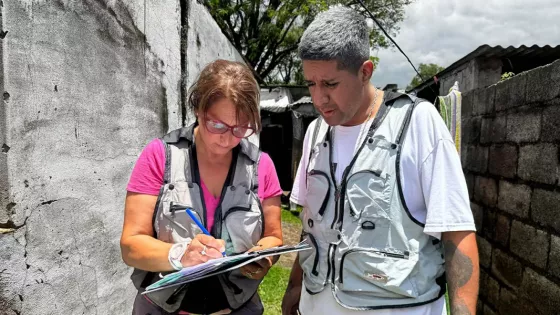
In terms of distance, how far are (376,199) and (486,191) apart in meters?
2.59

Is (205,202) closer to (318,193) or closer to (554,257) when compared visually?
(318,193)

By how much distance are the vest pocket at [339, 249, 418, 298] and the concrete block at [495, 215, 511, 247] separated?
84.6 inches

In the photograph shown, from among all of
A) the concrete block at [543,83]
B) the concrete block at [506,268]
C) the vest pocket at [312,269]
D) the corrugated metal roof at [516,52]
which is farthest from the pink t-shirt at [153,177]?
the corrugated metal roof at [516,52]

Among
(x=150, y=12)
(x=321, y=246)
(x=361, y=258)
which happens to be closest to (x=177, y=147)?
(x=321, y=246)

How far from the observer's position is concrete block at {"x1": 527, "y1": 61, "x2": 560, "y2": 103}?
2564mm

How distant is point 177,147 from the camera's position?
5.70 ft

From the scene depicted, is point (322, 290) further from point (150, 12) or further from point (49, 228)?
point (150, 12)

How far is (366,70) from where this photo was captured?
168 cm

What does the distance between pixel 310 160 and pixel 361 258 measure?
0.48 m

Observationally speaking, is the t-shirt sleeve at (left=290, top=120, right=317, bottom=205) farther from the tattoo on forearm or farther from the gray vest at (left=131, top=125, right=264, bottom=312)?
the tattoo on forearm

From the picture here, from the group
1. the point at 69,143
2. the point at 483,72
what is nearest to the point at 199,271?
the point at 69,143

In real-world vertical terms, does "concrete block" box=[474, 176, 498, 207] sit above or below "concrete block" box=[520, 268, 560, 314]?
above

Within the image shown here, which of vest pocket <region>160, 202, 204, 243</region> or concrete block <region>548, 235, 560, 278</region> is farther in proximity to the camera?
concrete block <region>548, 235, 560, 278</region>

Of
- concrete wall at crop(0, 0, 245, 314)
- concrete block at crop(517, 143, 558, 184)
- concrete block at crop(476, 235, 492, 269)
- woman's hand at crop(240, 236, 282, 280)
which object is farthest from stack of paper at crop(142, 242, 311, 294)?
concrete block at crop(476, 235, 492, 269)
